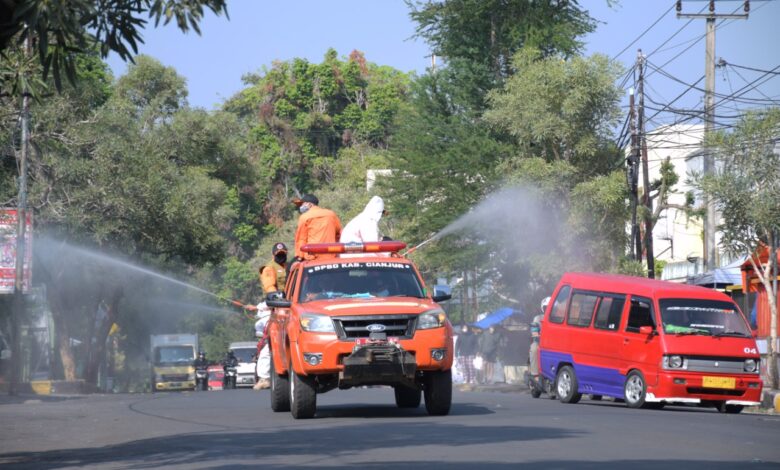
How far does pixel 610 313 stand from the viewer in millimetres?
22672

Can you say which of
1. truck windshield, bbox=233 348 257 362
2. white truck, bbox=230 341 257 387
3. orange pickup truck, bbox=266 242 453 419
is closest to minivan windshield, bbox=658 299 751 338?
orange pickup truck, bbox=266 242 453 419

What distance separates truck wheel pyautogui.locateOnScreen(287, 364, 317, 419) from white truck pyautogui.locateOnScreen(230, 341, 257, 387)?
38579mm

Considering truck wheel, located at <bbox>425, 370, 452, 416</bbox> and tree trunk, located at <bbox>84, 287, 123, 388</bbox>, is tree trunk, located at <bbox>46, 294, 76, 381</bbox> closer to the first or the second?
tree trunk, located at <bbox>84, 287, 123, 388</bbox>

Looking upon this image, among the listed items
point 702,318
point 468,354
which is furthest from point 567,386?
point 468,354

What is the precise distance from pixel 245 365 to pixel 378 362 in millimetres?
41031

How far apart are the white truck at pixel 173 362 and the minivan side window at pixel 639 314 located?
41.5 meters

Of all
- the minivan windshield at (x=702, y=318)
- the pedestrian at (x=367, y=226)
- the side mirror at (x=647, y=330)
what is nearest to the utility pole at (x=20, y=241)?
the pedestrian at (x=367, y=226)

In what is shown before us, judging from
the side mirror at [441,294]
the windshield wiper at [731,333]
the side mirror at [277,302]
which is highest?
the side mirror at [441,294]

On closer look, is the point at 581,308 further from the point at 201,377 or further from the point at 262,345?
the point at 201,377

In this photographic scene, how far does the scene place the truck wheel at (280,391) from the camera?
1734 cm

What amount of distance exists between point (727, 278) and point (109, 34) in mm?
30683

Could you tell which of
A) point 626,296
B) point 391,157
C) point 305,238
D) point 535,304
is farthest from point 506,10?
point 305,238

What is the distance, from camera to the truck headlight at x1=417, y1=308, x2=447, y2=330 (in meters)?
15.5

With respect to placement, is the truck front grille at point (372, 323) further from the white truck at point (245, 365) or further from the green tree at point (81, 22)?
the white truck at point (245, 365)
